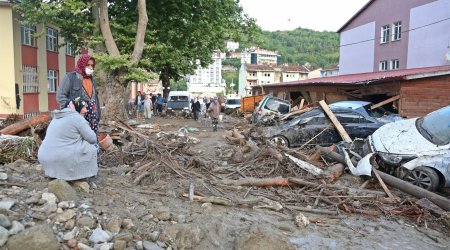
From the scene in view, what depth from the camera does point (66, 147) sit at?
5.14 metres

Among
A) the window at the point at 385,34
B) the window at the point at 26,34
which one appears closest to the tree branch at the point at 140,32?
the window at the point at 26,34

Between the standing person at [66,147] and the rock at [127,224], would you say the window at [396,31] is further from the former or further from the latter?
the rock at [127,224]

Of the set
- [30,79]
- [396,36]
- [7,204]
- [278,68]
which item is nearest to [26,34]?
[30,79]

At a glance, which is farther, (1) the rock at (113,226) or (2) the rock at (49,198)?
(2) the rock at (49,198)

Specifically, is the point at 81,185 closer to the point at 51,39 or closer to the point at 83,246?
the point at 83,246

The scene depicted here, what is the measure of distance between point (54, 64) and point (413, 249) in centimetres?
2756

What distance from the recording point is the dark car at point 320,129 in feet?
40.0

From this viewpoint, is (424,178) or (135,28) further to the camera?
(135,28)

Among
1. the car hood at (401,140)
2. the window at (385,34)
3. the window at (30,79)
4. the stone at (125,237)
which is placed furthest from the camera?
the window at (385,34)

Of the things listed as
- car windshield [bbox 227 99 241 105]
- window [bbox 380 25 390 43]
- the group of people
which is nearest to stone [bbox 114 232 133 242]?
the group of people

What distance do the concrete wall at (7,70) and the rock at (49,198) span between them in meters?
18.9

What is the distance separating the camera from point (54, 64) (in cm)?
2795

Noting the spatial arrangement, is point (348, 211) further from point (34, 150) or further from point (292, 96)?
point (292, 96)

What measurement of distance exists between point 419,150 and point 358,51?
30.7 metres
